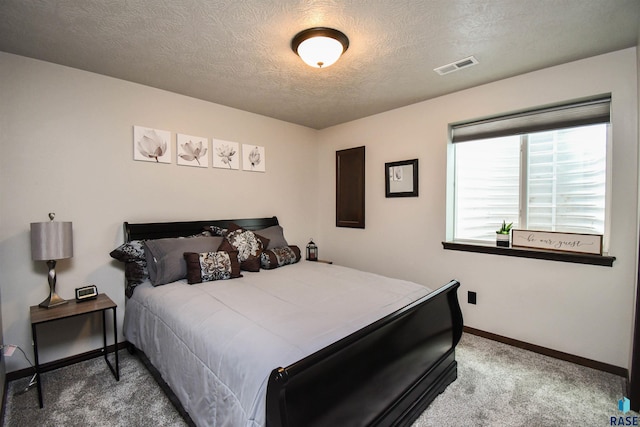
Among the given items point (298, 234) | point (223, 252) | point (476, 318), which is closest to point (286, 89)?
point (223, 252)

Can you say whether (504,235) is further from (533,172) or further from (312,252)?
(312,252)

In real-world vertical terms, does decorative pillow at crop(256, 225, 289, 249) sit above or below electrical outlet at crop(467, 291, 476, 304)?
above

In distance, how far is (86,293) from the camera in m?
2.36

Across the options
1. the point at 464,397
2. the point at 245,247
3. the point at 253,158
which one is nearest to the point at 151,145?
the point at 253,158

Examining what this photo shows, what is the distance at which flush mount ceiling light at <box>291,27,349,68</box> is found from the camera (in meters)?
1.94

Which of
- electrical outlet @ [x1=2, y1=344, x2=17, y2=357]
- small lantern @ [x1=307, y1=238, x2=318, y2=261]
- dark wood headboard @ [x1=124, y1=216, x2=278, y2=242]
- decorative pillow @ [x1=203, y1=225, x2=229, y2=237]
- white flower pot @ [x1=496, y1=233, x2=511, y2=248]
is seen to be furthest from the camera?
small lantern @ [x1=307, y1=238, x2=318, y2=261]

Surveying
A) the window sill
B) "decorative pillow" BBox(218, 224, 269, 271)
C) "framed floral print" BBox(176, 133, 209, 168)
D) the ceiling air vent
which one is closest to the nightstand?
"decorative pillow" BBox(218, 224, 269, 271)

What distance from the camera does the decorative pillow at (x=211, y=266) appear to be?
8.02 ft

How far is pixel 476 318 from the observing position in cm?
300

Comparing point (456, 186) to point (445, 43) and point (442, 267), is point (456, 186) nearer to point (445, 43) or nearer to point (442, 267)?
point (442, 267)

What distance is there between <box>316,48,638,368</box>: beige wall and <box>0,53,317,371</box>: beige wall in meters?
2.03

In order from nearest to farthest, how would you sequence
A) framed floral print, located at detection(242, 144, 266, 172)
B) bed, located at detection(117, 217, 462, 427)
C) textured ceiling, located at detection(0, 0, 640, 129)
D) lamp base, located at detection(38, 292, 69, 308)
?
bed, located at detection(117, 217, 462, 427)
textured ceiling, located at detection(0, 0, 640, 129)
lamp base, located at detection(38, 292, 69, 308)
framed floral print, located at detection(242, 144, 266, 172)

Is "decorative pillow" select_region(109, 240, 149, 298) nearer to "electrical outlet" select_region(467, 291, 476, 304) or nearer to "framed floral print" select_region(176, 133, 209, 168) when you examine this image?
"framed floral print" select_region(176, 133, 209, 168)

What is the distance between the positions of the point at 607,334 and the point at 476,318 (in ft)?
3.20
